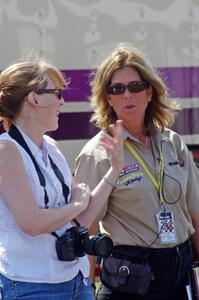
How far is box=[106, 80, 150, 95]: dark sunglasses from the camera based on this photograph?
3.16m

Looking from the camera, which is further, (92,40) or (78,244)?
(92,40)

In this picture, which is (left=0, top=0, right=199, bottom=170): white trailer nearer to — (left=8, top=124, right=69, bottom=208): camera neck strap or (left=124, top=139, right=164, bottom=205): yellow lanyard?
(left=124, top=139, right=164, bottom=205): yellow lanyard

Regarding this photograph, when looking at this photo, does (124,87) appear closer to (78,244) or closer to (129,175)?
(129,175)

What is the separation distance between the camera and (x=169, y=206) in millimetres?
3086

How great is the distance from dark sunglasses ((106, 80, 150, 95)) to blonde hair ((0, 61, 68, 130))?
655mm

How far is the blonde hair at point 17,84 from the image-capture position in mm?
2508

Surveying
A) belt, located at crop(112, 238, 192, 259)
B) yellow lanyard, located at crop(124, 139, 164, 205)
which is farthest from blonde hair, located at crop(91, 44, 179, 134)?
belt, located at crop(112, 238, 192, 259)

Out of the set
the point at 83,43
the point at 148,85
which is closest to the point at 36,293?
the point at 148,85

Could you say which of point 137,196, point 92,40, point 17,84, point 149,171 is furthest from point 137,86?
point 92,40

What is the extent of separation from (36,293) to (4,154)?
519 mm

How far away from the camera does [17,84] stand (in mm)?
2504

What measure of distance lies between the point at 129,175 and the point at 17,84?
0.79 m

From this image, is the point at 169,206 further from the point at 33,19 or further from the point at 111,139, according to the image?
the point at 33,19

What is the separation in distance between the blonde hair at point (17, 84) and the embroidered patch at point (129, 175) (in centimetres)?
68
